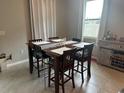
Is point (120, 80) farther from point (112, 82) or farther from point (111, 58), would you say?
point (111, 58)

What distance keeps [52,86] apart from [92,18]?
276cm

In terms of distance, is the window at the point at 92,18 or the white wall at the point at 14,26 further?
the window at the point at 92,18

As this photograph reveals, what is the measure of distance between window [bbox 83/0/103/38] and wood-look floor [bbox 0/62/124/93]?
1.50m

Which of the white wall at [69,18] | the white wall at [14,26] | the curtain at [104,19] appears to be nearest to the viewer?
the white wall at [14,26]

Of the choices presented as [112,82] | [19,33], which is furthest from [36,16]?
[112,82]

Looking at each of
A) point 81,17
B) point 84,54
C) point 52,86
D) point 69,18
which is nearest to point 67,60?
point 84,54

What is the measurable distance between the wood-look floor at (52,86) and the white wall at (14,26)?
63 centimetres

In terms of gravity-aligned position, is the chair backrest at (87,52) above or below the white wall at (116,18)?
below

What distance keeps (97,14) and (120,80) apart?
2247 millimetres

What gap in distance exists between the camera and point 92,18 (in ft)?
12.9

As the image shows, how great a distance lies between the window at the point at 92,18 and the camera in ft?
12.2

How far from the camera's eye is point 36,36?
3.73m

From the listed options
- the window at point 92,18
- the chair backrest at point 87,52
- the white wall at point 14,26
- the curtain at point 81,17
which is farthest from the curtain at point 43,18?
the chair backrest at point 87,52

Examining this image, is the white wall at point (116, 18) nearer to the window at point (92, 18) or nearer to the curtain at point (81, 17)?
the window at point (92, 18)
